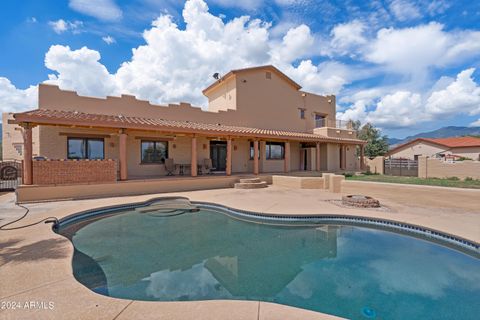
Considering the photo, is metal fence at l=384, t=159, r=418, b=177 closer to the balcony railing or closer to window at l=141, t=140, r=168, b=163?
the balcony railing

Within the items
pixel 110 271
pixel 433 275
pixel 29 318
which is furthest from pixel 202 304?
pixel 433 275

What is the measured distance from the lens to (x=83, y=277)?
13.6ft

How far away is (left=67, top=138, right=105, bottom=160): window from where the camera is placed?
480 inches

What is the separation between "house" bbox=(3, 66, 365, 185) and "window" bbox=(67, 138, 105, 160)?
0.15 feet

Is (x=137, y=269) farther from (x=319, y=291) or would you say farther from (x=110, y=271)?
(x=319, y=291)

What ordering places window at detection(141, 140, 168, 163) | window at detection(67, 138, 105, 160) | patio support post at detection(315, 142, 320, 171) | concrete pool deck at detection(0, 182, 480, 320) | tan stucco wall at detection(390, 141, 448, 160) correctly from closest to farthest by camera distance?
concrete pool deck at detection(0, 182, 480, 320) < window at detection(67, 138, 105, 160) < window at detection(141, 140, 168, 163) < patio support post at detection(315, 142, 320, 171) < tan stucco wall at detection(390, 141, 448, 160)

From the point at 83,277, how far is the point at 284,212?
5.84m

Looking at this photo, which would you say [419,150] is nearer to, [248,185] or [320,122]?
[320,122]

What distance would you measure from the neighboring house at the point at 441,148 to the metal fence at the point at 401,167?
40.3ft

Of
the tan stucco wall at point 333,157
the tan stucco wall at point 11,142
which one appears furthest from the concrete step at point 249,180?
the tan stucco wall at point 11,142

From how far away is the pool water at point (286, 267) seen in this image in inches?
146

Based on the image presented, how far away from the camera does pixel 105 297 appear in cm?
284

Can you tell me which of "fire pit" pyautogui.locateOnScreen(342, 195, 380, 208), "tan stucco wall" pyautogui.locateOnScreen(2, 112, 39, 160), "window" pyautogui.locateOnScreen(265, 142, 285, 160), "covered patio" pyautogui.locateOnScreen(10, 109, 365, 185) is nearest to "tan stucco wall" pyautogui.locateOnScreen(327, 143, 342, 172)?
"covered patio" pyautogui.locateOnScreen(10, 109, 365, 185)

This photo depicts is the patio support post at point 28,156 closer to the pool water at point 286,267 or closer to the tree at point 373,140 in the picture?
the pool water at point 286,267
